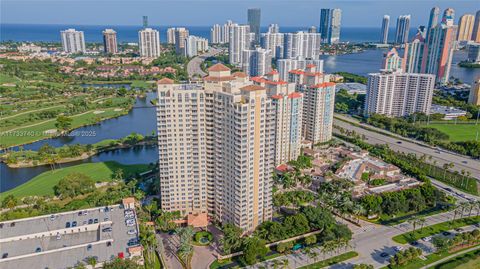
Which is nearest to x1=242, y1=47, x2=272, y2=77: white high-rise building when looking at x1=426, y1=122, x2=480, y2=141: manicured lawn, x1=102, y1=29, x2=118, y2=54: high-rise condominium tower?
x1=426, y1=122, x2=480, y2=141: manicured lawn

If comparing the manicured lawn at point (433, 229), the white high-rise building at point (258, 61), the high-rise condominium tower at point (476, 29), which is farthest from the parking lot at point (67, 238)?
the high-rise condominium tower at point (476, 29)

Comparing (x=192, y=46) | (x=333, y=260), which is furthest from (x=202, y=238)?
(x=192, y=46)

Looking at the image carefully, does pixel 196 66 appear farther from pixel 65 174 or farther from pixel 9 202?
pixel 9 202

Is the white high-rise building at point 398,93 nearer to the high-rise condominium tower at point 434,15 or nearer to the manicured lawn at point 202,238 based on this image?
the manicured lawn at point 202,238

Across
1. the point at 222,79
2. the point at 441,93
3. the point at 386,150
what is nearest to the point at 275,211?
the point at 222,79

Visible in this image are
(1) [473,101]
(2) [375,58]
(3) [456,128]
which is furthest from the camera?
(2) [375,58]

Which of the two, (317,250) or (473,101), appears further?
(473,101)

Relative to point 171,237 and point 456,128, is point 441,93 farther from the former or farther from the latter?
point 171,237
